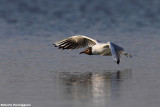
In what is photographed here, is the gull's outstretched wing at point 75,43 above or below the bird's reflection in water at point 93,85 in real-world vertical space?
above

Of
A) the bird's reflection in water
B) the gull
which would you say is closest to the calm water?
the bird's reflection in water

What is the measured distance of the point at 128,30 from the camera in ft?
68.9

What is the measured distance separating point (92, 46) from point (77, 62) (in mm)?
589

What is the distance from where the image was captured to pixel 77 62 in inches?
541

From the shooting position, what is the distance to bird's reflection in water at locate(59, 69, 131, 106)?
9486 millimetres

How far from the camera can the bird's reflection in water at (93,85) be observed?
949cm

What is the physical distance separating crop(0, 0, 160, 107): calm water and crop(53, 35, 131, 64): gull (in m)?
0.33

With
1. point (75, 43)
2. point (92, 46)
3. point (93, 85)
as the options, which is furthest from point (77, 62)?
point (93, 85)

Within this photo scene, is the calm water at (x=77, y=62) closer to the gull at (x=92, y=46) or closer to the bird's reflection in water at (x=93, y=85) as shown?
the bird's reflection in water at (x=93, y=85)

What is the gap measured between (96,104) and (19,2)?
23.5 meters

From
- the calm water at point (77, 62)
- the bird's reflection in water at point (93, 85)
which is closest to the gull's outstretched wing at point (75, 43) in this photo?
the calm water at point (77, 62)

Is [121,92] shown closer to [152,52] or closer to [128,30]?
[152,52]

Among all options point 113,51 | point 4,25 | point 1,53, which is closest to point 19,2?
point 4,25

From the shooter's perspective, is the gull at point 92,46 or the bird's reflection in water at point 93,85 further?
the gull at point 92,46
